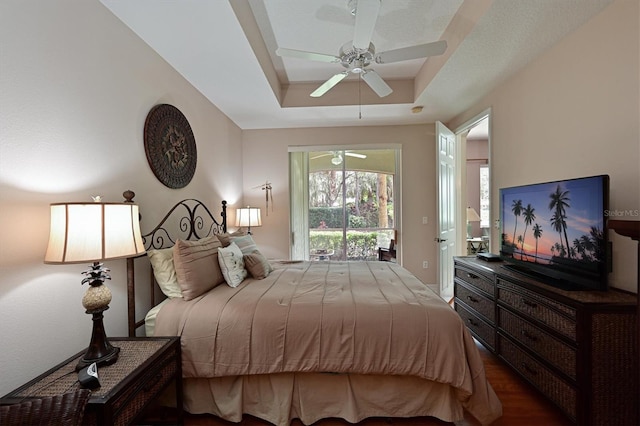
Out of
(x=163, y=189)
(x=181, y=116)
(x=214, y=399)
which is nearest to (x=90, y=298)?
(x=214, y=399)

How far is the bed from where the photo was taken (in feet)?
5.07

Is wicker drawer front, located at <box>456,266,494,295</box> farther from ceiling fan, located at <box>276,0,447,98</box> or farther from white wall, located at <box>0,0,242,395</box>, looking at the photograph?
white wall, located at <box>0,0,242,395</box>

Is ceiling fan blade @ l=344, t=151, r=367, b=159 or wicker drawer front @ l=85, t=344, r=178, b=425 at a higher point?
ceiling fan blade @ l=344, t=151, r=367, b=159

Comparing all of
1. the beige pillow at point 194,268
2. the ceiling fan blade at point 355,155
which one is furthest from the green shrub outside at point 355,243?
the beige pillow at point 194,268

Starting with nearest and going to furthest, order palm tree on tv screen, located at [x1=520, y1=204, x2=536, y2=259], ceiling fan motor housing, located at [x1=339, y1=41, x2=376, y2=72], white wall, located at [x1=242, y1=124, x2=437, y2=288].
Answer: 1. ceiling fan motor housing, located at [x1=339, y1=41, x2=376, y2=72]
2. palm tree on tv screen, located at [x1=520, y1=204, x2=536, y2=259]
3. white wall, located at [x1=242, y1=124, x2=437, y2=288]

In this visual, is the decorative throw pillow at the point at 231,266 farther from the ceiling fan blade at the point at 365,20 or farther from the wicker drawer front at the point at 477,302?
the wicker drawer front at the point at 477,302

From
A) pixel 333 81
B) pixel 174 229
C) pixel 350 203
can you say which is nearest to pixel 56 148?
pixel 174 229

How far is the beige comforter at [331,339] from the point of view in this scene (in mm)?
1534

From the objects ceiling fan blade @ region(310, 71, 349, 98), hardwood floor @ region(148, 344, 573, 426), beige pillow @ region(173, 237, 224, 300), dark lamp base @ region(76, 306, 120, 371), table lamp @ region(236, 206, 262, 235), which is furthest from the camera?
table lamp @ region(236, 206, 262, 235)

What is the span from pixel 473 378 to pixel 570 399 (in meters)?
0.58

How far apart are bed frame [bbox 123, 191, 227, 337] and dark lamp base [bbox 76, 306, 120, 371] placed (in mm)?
484

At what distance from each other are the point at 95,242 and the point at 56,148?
2.09ft

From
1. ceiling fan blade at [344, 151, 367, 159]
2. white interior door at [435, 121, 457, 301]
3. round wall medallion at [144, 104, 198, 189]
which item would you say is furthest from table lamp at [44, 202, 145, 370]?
ceiling fan blade at [344, 151, 367, 159]

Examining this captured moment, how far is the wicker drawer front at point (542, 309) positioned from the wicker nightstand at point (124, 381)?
2314 mm
